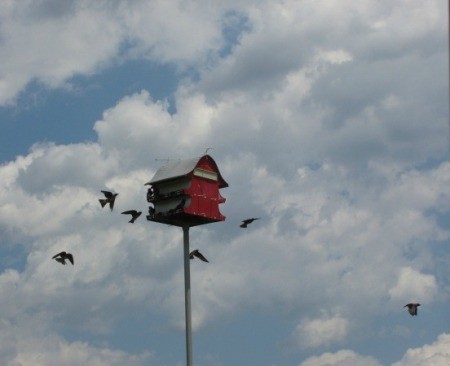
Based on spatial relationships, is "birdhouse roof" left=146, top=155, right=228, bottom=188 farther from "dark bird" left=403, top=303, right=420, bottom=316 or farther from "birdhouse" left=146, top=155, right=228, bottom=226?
"dark bird" left=403, top=303, right=420, bottom=316

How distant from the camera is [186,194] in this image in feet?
140

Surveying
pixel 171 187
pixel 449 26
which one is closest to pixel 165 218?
pixel 171 187

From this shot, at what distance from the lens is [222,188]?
44688 mm

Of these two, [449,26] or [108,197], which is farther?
[108,197]

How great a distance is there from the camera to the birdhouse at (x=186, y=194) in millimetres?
42875

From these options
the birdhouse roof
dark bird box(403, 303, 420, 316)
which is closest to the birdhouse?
the birdhouse roof

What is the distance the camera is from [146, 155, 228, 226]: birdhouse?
→ 42875 millimetres

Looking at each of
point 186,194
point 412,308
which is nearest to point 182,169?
point 186,194

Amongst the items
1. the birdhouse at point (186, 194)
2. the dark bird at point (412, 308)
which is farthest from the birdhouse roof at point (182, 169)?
the dark bird at point (412, 308)

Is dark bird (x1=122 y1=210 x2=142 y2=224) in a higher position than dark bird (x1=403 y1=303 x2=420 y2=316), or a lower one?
higher

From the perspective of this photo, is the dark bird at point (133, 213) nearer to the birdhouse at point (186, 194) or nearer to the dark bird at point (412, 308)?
the birdhouse at point (186, 194)

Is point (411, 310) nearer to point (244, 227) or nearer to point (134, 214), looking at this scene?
point (244, 227)

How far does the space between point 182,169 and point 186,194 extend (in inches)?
43.4

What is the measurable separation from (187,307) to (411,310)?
8.34 m
